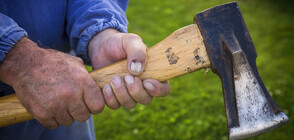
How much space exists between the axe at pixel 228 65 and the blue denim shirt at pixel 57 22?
30 cm

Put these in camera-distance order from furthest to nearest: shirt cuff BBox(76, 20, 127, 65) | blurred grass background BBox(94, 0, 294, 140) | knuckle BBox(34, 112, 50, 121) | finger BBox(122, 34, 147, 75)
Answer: blurred grass background BBox(94, 0, 294, 140) < shirt cuff BBox(76, 20, 127, 65) < finger BBox(122, 34, 147, 75) < knuckle BBox(34, 112, 50, 121)

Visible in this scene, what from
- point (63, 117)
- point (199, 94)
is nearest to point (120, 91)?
point (63, 117)

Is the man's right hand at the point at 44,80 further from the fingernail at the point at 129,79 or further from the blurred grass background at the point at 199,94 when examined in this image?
the blurred grass background at the point at 199,94

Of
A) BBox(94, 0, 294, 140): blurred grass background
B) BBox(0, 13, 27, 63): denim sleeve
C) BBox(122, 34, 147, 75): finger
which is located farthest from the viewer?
BBox(94, 0, 294, 140): blurred grass background

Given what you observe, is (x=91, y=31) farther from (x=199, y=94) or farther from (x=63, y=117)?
(x=199, y=94)

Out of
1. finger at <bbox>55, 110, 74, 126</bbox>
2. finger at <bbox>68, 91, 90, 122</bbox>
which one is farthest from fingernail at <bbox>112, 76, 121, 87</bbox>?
finger at <bbox>55, 110, 74, 126</bbox>

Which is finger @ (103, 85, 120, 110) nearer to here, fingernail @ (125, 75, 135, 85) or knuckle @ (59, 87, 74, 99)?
fingernail @ (125, 75, 135, 85)

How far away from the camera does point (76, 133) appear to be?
1994 mm

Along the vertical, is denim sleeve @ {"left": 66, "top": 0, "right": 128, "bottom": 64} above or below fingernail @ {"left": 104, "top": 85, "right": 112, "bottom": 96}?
above

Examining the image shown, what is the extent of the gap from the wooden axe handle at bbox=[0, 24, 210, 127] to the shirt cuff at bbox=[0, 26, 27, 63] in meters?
0.38

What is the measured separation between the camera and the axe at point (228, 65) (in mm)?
1463

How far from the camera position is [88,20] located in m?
1.70

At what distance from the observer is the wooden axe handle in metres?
1.52

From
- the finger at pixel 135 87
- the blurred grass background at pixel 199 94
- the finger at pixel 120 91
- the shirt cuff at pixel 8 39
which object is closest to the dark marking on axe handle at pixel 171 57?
the finger at pixel 135 87
